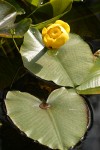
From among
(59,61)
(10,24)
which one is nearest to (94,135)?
(59,61)

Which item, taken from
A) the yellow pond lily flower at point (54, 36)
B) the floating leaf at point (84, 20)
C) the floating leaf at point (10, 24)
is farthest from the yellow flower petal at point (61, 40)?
the floating leaf at point (84, 20)

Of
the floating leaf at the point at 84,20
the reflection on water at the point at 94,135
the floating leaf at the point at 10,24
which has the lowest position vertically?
the reflection on water at the point at 94,135

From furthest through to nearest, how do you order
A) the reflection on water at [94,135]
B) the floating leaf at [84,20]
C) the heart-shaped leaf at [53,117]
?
the floating leaf at [84,20] < the reflection on water at [94,135] < the heart-shaped leaf at [53,117]

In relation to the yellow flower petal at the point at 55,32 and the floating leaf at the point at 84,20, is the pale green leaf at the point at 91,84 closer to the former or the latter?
the yellow flower petal at the point at 55,32

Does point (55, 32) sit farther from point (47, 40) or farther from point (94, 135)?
point (94, 135)

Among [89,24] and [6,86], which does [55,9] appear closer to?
[89,24]

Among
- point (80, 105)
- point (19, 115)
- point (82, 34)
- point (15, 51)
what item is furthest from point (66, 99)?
point (82, 34)
